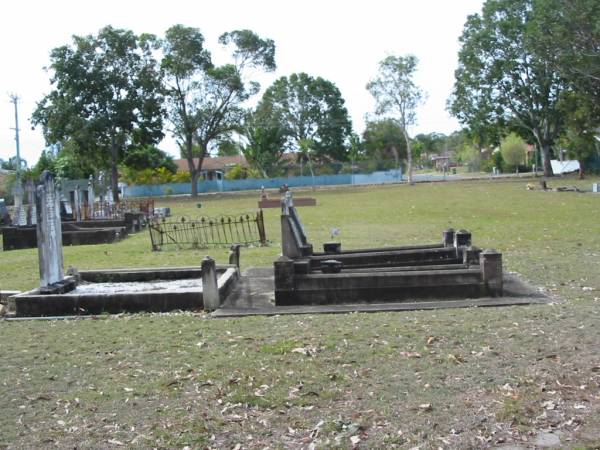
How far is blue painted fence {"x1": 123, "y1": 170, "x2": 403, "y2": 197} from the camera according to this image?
7600 cm

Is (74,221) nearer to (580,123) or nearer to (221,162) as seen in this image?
(580,123)

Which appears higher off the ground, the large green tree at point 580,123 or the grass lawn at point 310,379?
the large green tree at point 580,123

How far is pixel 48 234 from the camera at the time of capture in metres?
11.2

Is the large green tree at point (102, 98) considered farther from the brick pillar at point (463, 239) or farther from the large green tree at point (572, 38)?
the brick pillar at point (463, 239)

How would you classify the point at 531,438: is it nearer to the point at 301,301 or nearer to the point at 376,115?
the point at 301,301

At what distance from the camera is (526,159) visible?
3531 inches

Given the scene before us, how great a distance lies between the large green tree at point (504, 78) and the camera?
57.9 metres

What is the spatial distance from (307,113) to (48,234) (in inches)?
2921

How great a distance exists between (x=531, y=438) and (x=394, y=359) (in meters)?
2.04

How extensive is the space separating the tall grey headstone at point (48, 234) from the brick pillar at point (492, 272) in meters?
6.73

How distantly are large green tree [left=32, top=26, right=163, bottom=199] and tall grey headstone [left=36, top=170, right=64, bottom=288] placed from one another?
44.2 metres

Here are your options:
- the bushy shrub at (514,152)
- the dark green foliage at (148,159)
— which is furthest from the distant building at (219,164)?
the bushy shrub at (514,152)

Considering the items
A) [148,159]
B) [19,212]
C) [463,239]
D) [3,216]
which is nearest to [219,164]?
[148,159]

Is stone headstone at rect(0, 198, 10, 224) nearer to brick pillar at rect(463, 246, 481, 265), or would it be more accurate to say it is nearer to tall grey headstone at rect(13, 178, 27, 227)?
tall grey headstone at rect(13, 178, 27, 227)
